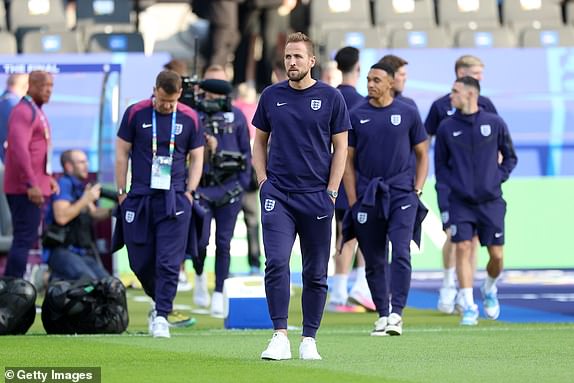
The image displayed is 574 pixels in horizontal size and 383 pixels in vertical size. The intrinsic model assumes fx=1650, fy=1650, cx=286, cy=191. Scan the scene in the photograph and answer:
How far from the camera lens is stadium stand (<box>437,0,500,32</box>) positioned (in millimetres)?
24578

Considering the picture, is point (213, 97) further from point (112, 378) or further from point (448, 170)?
point (112, 378)

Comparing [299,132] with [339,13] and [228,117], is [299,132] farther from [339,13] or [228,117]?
[339,13]

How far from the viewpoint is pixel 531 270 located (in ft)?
68.4

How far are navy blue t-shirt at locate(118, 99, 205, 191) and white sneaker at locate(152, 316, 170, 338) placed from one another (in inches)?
41.9

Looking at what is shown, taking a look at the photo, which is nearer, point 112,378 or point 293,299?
point 112,378

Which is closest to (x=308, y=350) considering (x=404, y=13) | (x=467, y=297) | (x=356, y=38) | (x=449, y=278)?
(x=467, y=297)

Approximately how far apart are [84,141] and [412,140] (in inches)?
284

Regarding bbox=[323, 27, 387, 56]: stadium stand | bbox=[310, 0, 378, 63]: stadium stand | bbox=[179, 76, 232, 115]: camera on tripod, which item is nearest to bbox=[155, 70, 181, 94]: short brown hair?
bbox=[179, 76, 232, 115]: camera on tripod

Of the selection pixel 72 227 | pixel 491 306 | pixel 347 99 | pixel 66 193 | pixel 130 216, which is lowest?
pixel 491 306

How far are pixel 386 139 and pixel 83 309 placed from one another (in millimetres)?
2859

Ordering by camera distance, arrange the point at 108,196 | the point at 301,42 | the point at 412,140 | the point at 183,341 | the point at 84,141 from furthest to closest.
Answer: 1. the point at 84,141
2. the point at 108,196
3. the point at 412,140
4. the point at 183,341
5. the point at 301,42

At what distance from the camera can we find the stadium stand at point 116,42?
22359mm

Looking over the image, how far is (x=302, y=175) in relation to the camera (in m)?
11.0

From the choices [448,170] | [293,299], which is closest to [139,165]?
[448,170]
